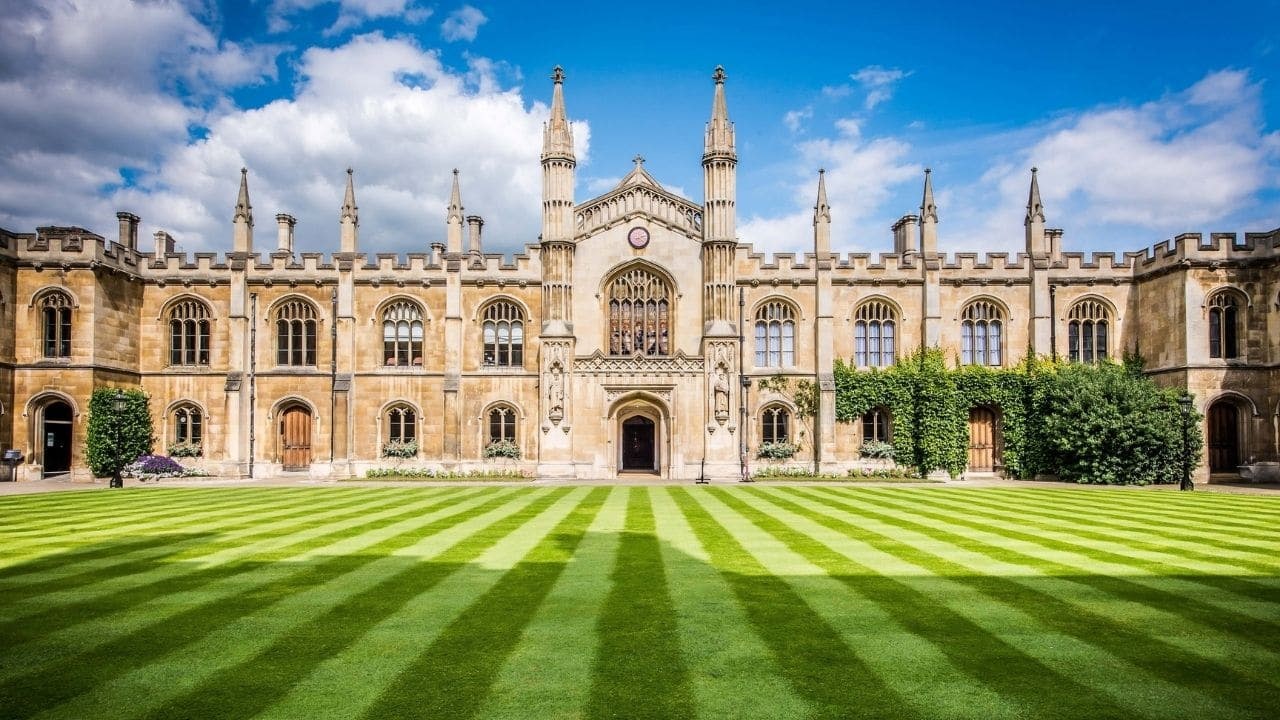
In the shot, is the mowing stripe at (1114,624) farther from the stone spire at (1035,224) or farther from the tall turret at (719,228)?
the stone spire at (1035,224)

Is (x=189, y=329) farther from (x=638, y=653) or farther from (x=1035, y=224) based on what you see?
(x=1035, y=224)

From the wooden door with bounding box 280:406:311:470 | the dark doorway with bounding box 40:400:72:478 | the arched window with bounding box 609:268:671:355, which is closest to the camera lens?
the dark doorway with bounding box 40:400:72:478

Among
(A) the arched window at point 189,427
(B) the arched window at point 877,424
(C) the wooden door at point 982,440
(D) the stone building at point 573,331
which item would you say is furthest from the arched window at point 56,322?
(C) the wooden door at point 982,440

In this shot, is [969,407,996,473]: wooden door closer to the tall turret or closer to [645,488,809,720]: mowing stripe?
the tall turret

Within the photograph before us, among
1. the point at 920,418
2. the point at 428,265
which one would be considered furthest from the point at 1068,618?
the point at 428,265

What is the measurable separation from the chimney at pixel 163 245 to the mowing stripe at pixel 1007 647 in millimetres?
34760

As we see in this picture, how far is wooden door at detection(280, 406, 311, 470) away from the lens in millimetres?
33719

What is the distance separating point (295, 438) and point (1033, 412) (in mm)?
32715

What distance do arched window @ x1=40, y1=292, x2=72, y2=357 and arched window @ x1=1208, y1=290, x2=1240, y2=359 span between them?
153ft

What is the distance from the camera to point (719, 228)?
3253cm

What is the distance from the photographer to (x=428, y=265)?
112 ft

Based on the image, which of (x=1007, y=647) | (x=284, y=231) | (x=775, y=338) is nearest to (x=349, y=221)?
(x=284, y=231)

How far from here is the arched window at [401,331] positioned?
34.1m

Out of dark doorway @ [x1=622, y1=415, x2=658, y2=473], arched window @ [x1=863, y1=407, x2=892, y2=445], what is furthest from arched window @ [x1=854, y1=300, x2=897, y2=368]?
dark doorway @ [x1=622, y1=415, x2=658, y2=473]
